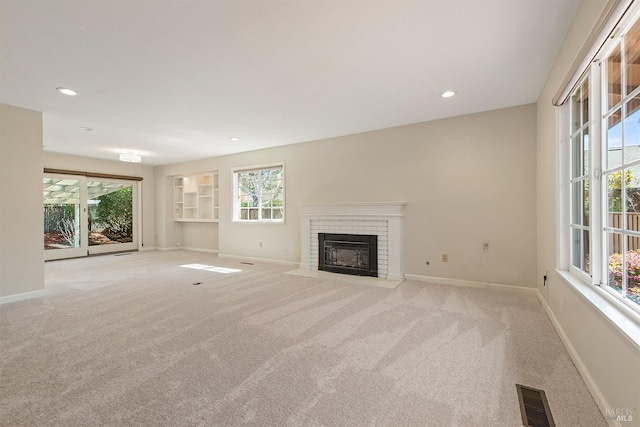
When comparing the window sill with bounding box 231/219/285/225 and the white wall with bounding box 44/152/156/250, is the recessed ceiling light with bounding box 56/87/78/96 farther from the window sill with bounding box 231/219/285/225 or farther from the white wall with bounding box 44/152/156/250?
the white wall with bounding box 44/152/156/250

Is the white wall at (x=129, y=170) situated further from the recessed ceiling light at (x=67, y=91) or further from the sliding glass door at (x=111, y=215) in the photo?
the recessed ceiling light at (x=67, y=91)

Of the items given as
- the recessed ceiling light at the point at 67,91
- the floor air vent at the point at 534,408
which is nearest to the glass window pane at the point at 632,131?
the floor air vent at the point at 534,408

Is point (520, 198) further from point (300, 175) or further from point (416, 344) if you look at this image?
point (300, 175)

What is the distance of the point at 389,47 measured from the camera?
2.37 meters

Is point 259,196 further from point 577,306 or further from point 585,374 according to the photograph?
point 585,374

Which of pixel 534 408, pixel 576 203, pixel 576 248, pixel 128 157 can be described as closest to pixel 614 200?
pixel 576 203

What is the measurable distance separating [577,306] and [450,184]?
243 centimetres

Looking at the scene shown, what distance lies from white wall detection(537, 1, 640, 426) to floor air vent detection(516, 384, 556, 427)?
0.93 ft

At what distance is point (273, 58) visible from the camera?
2.54 m

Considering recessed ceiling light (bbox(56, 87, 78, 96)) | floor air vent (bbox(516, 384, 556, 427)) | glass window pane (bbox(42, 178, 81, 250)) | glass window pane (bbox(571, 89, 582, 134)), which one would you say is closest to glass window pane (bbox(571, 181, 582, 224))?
glass window pane (bbox(571, 89, 582, 134))

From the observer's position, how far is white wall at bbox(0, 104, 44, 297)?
3441 millimetres

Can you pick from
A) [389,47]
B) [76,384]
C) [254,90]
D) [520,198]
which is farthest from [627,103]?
[76,384]

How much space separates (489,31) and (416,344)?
2.56m

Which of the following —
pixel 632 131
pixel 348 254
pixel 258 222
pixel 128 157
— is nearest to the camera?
pixel 632 131
